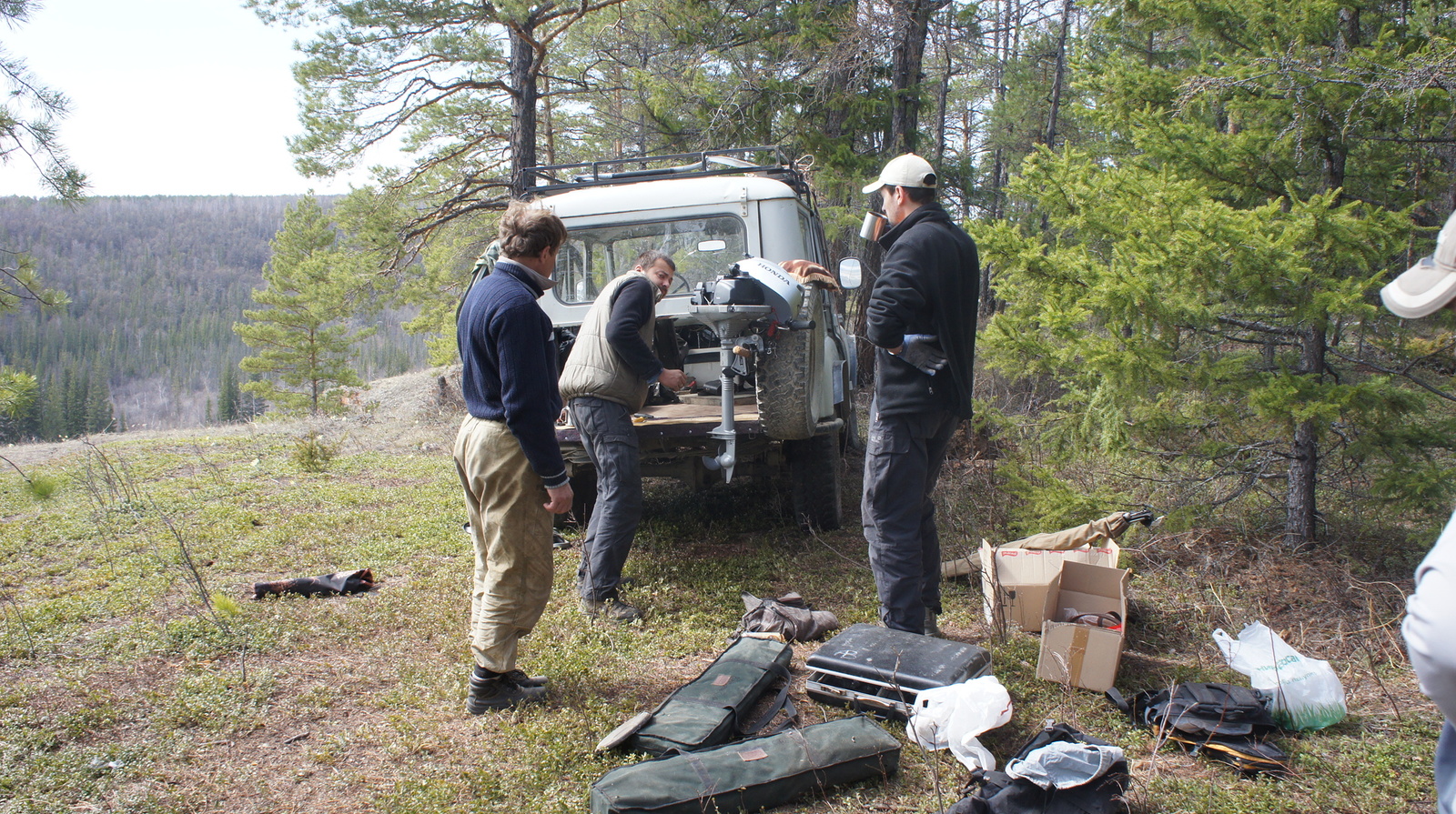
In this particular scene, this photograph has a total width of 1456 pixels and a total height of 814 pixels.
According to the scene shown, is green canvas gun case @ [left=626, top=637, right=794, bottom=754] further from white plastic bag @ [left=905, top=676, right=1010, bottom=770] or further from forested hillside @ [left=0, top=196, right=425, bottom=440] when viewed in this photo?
forested hillside @ [left=0, top=196, right=425, bottom=440]

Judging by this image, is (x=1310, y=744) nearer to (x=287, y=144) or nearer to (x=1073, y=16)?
(x=287, y=144)

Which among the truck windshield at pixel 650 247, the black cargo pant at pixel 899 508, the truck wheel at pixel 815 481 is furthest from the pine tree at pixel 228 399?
the black cargo pant at pixel 899 508

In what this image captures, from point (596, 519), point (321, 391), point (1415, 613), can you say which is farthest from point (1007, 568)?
point (321, 391)

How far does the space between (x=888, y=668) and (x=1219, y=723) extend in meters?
1.16

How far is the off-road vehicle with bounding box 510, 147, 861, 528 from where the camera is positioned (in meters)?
4.45

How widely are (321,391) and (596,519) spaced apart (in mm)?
28817

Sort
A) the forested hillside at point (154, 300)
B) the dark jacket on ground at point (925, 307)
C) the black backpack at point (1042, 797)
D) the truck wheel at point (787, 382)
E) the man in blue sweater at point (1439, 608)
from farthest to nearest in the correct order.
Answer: the forested hillside at point (154, 300) → the truck wheel at point (787, 382) → the dark jacket on ground at point (925, 307) → the black backpack at point (1042, 797) → the man in blue sweater at point (1439, 608)

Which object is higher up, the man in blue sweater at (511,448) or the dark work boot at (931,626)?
the man in blue sweater at (511,448)

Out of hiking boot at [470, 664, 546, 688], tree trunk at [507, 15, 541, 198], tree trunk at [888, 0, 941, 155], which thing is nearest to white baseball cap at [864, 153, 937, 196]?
hiking boot at [470, 664, 546, 688]

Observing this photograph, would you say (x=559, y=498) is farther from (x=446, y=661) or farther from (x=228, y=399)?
(x=228, y=399)

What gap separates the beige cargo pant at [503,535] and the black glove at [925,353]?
167 centimetres

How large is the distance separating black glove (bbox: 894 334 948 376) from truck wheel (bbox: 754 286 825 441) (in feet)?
3.17

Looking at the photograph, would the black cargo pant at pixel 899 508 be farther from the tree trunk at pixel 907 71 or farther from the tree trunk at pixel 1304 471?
the tree trunk at pixel 907 71

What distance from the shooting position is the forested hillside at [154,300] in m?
82.2
